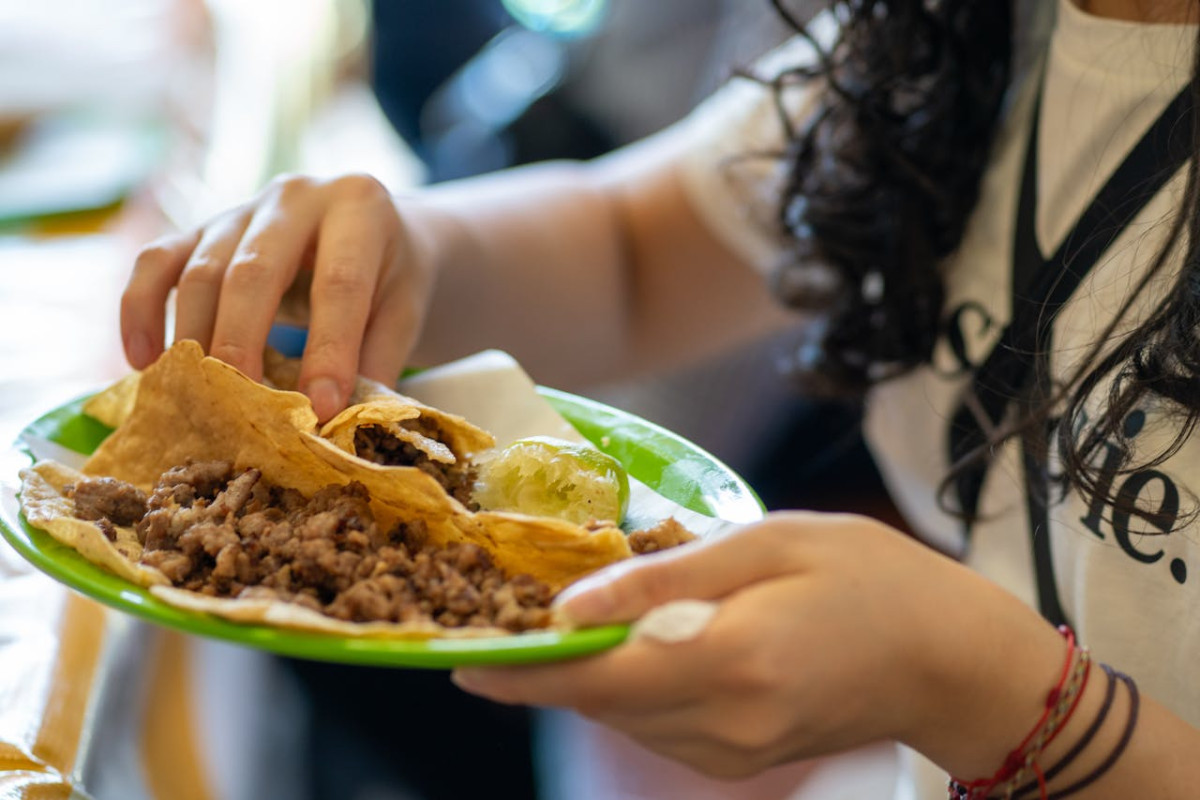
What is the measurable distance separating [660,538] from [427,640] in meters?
0.18

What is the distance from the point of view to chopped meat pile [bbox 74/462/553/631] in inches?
24.3

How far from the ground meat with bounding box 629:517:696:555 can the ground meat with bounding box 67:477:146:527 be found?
35 cm

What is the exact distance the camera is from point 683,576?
0.57m

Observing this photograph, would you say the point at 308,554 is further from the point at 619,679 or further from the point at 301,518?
the point at 619,679

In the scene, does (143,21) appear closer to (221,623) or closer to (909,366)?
(909,366)

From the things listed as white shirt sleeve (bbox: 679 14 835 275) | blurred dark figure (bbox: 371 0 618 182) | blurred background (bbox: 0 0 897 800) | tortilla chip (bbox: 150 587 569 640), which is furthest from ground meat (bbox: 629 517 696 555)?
blurred dark figure (bbox: 371 0 618 182)

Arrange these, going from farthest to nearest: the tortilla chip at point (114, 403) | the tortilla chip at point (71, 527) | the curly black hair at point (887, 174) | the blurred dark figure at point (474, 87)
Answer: the blurred dark figure at point (474, 87), the curly black hair at point (887, 174), the tortilla chip at point (114, 403), the tortilla chip at point (71, 527)

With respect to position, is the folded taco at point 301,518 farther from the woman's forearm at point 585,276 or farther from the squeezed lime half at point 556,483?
the woman's forearm at point 585,276

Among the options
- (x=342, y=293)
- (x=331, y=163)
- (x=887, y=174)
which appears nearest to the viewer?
(x=342, y=293)

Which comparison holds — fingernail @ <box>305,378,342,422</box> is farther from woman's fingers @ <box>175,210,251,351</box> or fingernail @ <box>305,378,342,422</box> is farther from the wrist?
the wrist

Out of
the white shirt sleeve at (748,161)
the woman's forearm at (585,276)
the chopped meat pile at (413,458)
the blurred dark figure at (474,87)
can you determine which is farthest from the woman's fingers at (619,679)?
the blurred dark figure at (474,87)

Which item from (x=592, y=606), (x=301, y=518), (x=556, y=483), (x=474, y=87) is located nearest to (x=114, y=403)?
(x=301, y=518)

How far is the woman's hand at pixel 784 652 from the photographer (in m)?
0.56

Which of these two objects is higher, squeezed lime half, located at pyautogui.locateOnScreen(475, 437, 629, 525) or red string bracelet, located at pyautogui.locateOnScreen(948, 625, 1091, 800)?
squeezed lime half, located at pyautogui.locateOnScreen(475, 437, 629, 525)
